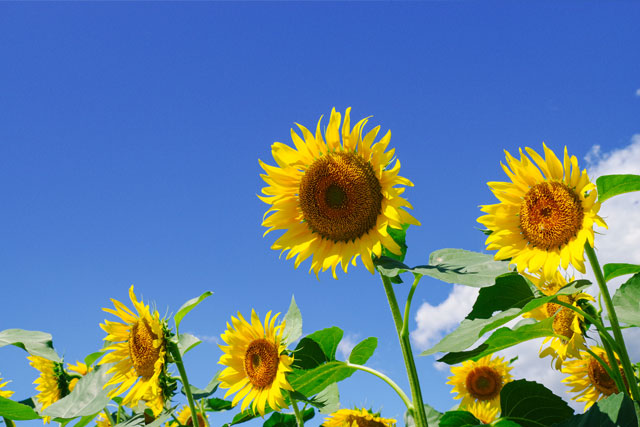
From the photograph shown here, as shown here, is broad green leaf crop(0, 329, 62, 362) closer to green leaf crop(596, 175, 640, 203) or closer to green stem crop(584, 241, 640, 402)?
green stem crop(584, 241, 640, 402)

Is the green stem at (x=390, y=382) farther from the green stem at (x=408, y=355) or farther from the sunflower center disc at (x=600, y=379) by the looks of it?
the sunflower center disc at (x=600, y=379)

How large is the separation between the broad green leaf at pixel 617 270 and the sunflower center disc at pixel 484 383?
10.2 feet

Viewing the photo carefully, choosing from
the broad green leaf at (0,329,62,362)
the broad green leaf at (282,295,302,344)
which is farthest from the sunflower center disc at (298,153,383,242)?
the broad green leaf at (0,329,62,362)

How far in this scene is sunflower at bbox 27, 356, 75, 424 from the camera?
16.2ft

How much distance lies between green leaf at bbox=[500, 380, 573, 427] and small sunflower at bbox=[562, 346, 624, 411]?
2.83 feet

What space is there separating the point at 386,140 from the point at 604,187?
103cm

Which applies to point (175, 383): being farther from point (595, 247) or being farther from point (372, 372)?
point (595, 247)

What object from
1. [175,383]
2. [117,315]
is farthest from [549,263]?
[117,315]

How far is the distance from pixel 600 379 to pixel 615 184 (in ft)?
6.70

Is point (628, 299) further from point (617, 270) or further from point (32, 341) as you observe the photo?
point (32, 341)

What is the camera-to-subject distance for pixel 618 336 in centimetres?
246

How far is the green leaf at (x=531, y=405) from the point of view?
10.3ft

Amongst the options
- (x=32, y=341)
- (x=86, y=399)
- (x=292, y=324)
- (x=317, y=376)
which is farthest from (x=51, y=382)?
(x=317, y=376)

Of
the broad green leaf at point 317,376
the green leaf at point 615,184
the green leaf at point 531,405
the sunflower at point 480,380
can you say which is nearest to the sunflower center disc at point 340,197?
the broad green leaf at point 317,376
